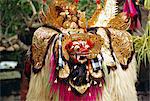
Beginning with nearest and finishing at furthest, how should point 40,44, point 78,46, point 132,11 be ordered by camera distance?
1. point 78,46
2. point 40,44
3. point 132,11

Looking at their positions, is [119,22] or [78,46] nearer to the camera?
[78,46]

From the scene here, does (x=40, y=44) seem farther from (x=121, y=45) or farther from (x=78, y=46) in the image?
(x=121, y=45)

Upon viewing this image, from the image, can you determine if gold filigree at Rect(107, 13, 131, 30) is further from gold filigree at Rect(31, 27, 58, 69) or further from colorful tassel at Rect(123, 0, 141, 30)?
gold filigree at Rect(31, 27, 58, 69)

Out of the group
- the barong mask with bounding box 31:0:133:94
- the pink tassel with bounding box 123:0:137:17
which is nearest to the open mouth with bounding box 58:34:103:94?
the barong mask with bounding box 31:0:133:94

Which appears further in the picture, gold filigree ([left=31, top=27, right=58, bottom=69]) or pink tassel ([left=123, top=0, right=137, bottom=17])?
pink tassel ([left=123, top=0, right=137, bottom=17])

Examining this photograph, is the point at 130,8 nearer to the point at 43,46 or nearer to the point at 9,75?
the point at 43,46

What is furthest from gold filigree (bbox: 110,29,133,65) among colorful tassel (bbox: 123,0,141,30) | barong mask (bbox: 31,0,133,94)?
colorful tassel (bbox: 123,0,141,30)

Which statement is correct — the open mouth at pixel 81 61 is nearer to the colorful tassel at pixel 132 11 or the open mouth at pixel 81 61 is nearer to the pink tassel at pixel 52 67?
the pink tassel at pixel 52 67

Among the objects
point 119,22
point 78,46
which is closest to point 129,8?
point 119,22

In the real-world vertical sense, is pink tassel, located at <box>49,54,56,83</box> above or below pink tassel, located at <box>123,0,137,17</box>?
below

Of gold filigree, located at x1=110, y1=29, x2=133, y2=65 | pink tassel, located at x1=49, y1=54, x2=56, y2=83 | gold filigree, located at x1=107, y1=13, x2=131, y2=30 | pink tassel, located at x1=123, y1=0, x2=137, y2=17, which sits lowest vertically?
pink tassel, located at x1=49, y1=54, x2=56, y2=83

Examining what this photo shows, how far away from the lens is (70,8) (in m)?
1.46

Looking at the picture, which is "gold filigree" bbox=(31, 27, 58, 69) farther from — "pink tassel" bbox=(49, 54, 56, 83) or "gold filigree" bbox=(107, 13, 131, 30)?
"gold filigree" bbox=(107, 13, 131, 30)

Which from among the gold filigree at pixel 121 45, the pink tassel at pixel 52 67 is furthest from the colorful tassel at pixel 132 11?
the pink tassel at pixel 52 67
